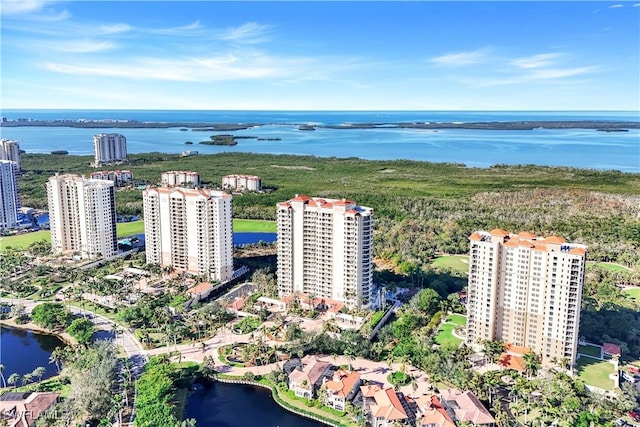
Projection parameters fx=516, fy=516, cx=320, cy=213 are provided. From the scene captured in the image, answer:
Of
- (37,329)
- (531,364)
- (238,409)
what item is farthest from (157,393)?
(531,364)

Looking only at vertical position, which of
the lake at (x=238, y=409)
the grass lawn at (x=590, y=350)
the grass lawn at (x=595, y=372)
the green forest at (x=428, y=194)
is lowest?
A: the lake at (x=238, y=409)

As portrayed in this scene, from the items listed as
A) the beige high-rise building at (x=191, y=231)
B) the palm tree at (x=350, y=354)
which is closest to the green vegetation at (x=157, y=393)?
the palm tree at (x=350, y=354)

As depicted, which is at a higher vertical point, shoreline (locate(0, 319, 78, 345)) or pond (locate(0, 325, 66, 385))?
shoreline (locate(0, 319, 78, 345))

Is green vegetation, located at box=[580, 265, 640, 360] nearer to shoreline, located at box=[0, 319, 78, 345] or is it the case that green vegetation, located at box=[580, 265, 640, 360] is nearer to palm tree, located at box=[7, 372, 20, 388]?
shoreline, located at box=[0, 319, 78, 345]

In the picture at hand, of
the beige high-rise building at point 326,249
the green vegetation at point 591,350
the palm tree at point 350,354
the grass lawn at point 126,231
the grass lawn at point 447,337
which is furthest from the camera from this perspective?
the grass lawn at point 126,231

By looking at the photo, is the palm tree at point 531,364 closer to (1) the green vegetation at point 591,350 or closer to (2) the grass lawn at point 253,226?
(1) the green vegetation at point 591,350

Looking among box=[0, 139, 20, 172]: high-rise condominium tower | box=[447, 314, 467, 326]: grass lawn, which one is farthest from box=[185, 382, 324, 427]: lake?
box=[0, 139, 20, 172]: high-rise condominium tower
